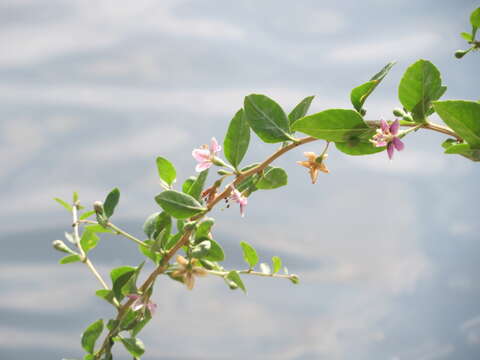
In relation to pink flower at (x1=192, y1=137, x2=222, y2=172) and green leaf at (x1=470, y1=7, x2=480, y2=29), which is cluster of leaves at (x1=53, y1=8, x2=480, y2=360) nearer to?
pink flower at (x1=192, y1=137, x2=222, y2=172)

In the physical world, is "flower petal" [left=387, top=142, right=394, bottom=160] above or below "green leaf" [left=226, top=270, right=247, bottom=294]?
above

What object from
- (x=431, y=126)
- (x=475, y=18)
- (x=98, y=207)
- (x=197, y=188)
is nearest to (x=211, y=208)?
(x=197, y=188)

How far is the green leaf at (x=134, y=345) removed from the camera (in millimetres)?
627

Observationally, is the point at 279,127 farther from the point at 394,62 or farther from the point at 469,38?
the point at 469,38

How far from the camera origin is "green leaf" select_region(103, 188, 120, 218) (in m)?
0.60

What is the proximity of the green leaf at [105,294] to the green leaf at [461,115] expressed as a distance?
45 centimetres

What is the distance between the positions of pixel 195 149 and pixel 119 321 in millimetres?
248

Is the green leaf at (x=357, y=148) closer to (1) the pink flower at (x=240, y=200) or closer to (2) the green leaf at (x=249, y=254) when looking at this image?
(1) the pink flower at (x=240, y=200)

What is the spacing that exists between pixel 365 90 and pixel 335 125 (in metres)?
0.05

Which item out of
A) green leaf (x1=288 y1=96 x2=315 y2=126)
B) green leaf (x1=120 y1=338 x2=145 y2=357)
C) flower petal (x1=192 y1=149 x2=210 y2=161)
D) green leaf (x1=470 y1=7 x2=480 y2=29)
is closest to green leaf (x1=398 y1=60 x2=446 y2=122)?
green leaf (x1=288 y1=96 x2=315 y2=126)

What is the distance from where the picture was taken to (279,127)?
518 mm

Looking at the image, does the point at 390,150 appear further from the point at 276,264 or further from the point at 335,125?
the point at 276,264

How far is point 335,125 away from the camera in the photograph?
0.47m

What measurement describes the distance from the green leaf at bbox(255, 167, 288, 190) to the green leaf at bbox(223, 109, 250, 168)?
0.04m
